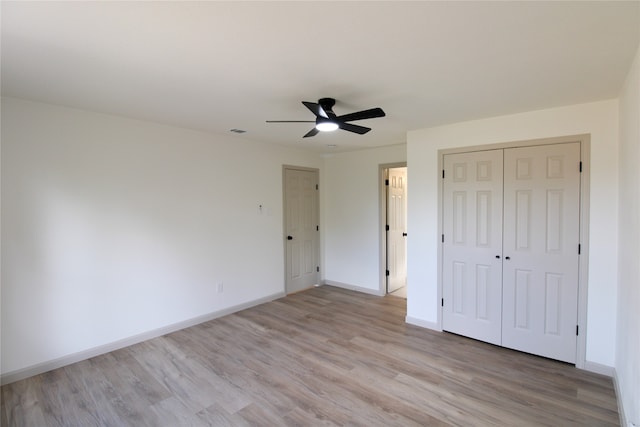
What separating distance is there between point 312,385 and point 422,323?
6.02 ft

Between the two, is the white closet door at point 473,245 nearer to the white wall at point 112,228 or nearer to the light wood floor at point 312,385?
the light wood floor at point 312,385

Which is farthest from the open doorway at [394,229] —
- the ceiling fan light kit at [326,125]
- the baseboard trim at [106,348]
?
the ceiling fan light kit at [326,125]

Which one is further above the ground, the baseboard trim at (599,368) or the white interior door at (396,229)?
the white interior door at (396,229)

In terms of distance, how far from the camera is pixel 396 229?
5.47m

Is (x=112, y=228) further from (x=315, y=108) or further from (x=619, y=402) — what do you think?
(x=619, y=402)

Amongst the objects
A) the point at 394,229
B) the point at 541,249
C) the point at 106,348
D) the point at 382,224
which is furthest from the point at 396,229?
the point at 106,348

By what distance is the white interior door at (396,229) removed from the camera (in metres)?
5.30

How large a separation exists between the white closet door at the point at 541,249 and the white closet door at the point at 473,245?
0.30ft

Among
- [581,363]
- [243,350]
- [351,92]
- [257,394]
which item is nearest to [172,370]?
[243,350]

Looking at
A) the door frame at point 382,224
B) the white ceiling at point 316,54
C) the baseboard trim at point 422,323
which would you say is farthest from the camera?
the door frame at point 382,224

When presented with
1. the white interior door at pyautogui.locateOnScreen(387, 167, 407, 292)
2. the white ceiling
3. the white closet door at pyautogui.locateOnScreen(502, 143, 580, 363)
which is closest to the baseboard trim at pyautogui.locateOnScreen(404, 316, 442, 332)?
the white closet door at pyautogui.locateOnScreen(502, 143, 580, 363)

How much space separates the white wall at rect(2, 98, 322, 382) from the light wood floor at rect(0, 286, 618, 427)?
42cm

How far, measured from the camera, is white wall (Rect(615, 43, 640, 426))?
1859mm

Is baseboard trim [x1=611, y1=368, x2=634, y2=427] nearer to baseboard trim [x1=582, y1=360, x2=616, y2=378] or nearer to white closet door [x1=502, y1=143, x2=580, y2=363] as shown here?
baseboard trim [x1=582, y1=360, x2=616, y2=378]
